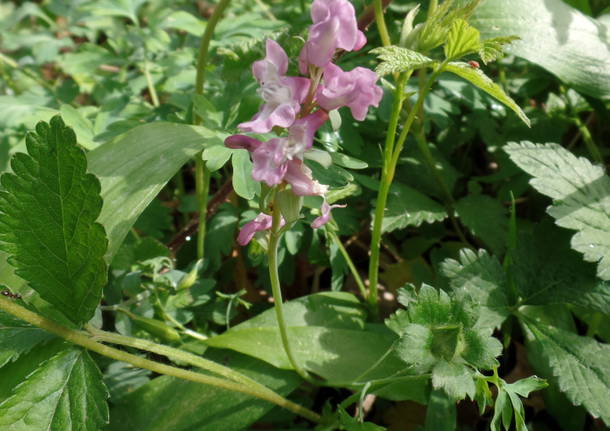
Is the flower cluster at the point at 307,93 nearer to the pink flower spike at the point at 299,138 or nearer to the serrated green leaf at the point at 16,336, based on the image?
the pink flower spike at the point at 299,138

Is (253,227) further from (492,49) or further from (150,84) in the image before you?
(150,84)

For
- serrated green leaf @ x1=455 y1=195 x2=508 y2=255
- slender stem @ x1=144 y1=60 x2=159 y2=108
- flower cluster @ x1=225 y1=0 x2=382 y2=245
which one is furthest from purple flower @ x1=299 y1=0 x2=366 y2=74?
slender stem @ x1=144 y1=60 x2=159 y2=108

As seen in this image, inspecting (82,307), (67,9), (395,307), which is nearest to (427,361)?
(82,307)

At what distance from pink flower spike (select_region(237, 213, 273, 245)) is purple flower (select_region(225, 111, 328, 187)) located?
0.17 metres

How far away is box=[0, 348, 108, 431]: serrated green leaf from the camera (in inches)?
30.5

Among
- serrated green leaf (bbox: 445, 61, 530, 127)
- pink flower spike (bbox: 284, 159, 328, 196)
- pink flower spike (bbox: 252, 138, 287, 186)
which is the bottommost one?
pink flower spike (bbox: 284, 159, 328, 196)

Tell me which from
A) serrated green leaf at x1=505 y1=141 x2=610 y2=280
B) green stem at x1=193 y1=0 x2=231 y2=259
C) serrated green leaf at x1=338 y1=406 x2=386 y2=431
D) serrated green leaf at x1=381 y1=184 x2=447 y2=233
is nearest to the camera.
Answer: serrated green leaf at x1=338 y1=406 x2=386 y2=431

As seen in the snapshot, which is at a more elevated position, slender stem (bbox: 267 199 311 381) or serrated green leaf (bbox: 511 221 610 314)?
slender stem (bbox: 267 199 311 381)

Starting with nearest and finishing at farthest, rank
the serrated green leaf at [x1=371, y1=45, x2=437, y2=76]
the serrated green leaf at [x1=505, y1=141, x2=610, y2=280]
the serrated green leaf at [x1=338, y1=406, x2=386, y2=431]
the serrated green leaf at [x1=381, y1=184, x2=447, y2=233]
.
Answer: the serrated green leaf at [x1=371, y1=45, x2=437, y2=76] → the serrated green leaf at [x1=338, y1=406, x2=386, y2=431] → the serrated green leaf at [x1=505, y1=141, x2=610, y2=280] → the serrated green leaf at [x1=381, y1=184, x2=447, y2=233]

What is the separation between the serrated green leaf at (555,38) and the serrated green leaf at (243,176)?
25.0 inches

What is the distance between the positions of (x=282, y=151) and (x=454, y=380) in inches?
17.2

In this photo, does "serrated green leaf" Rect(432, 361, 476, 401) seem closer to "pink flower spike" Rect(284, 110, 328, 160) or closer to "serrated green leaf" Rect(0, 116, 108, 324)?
"pink flower spike" Rect(284, 110, 328, 160)

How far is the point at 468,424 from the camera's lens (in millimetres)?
1336

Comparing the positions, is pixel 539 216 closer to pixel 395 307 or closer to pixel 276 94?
pixel 395 307
